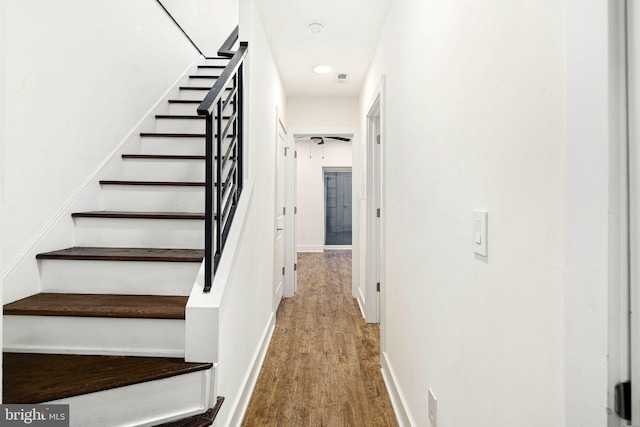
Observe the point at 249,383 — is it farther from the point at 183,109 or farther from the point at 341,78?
the point at 341,78

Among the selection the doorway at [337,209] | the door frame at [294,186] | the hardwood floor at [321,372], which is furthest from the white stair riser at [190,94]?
the doorway at [337,209]

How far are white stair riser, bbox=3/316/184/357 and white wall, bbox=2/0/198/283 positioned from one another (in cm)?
34

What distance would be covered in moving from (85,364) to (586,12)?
6.12ft

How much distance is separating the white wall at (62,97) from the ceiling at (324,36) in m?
0.99

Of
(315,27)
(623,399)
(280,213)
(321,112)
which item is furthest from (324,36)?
(623,399)

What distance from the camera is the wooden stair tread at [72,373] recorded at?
1186 mm

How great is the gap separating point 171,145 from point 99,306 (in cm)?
145

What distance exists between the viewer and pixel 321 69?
336 centimetres

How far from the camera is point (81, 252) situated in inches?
70.4

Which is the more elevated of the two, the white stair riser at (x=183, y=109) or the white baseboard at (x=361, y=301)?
the white stair riser at (x=183, y=109)

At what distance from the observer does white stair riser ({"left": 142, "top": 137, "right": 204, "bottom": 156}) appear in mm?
2617

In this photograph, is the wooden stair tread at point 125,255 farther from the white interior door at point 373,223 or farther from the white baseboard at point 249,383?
the white interior door at point 373,223

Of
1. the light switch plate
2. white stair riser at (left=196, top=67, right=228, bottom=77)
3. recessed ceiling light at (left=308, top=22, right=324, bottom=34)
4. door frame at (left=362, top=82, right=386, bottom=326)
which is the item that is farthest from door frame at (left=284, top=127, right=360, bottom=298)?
the light switch plate

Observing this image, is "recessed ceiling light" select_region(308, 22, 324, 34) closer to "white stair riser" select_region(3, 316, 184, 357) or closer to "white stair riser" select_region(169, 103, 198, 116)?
"white stair riser" select_region(169, 103, 198, 116)
